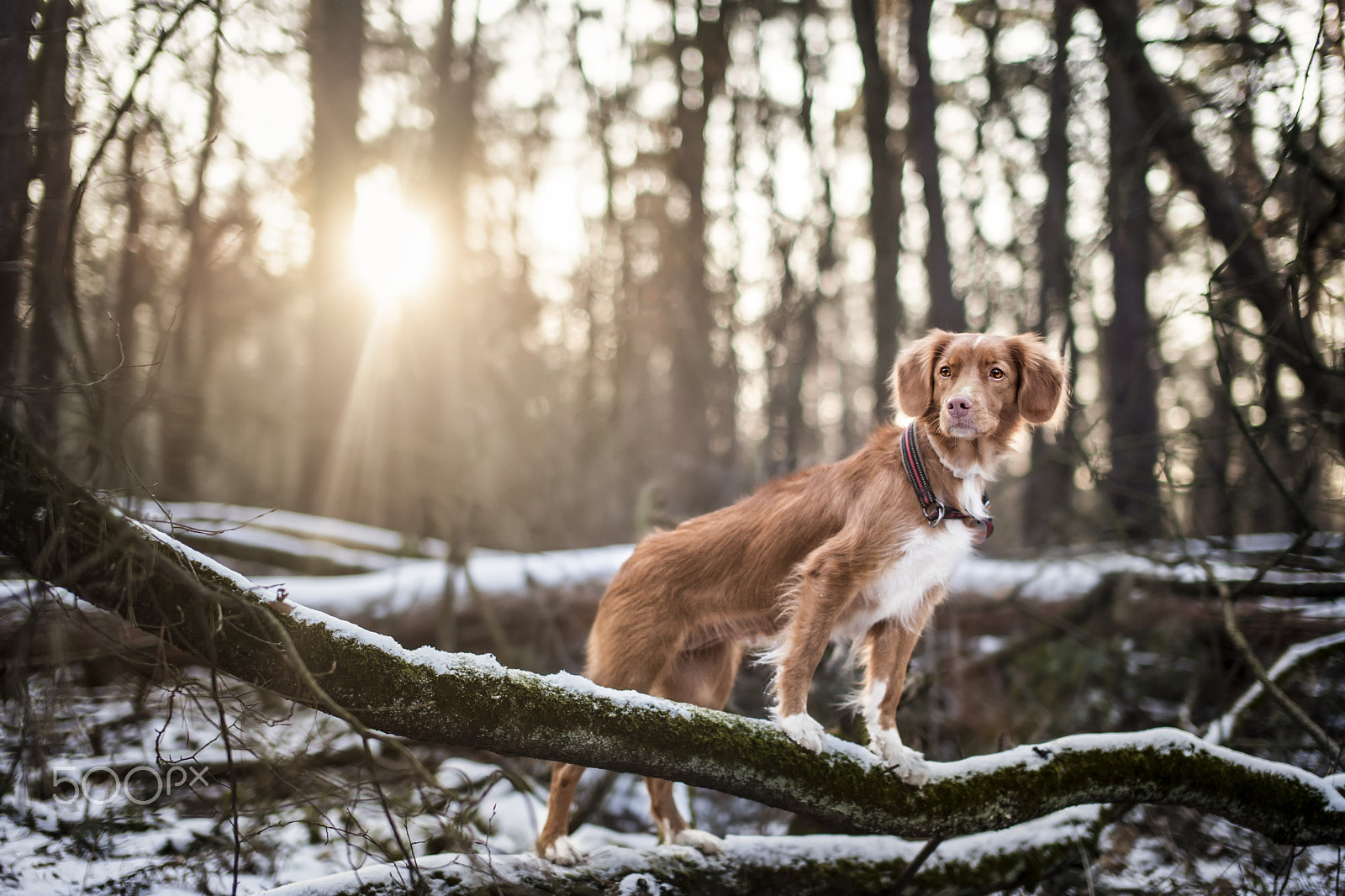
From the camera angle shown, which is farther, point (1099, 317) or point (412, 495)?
point (1099, 317)

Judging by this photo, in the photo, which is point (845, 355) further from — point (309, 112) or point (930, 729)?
point (930, 729)

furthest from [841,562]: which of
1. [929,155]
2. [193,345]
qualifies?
[193,345]

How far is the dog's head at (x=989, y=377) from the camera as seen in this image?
302cm

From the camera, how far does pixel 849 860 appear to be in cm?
312

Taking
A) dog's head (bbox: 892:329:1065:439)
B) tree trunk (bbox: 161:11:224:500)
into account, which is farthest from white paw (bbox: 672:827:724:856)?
tree trunk (bbox: 161:11:224:500)

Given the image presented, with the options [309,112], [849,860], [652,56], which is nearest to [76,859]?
[849,860]

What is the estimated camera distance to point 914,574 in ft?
9.74

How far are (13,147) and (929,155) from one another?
24.2ft

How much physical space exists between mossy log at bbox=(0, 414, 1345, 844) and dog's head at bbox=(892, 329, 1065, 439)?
4.32ft

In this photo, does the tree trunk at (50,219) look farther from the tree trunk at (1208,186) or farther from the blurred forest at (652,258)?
the tree trunk at (1208,186)

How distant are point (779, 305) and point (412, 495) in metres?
5.52

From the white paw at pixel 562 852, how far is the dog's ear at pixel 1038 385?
100 inches

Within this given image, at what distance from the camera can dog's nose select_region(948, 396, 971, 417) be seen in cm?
281

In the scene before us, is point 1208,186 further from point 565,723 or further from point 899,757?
point 565,723
